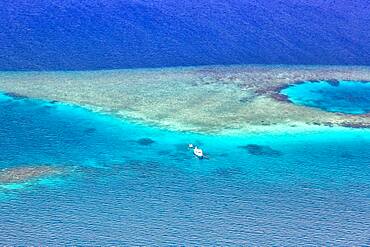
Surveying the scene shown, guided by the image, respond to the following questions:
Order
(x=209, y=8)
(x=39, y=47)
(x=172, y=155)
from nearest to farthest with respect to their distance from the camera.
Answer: (x=172, y=155), (x=39, y=47), (x=209, y=8)

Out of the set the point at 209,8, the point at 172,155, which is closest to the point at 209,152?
the point at 172,155

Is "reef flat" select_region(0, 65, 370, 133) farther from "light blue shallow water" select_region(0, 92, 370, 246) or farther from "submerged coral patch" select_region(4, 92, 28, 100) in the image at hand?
"light blue shallow water" select_region(0, 92, 370, 246)

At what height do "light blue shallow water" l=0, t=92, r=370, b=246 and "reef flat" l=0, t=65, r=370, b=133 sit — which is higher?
"reef flat" l=0, t=65, r=370, b=133

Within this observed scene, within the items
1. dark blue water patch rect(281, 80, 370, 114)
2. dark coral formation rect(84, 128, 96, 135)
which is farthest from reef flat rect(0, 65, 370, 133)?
dark coral formation rect(84, 128, 96, 135)

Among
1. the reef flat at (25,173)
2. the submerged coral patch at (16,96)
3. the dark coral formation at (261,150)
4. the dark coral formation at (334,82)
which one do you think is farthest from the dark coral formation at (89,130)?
the dark coral formation at (334,82)

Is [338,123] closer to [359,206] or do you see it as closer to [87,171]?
[359,206]

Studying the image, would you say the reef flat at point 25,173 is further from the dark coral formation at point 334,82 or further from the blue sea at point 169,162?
the dark coral formation at point 334,82
